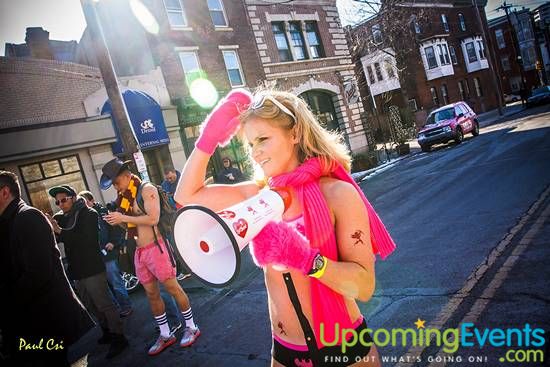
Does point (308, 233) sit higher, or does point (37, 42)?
point (37, 42)

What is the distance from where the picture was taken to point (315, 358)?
1.61 metres

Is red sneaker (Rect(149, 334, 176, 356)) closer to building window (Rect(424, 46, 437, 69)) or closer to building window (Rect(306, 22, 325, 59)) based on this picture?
building window (Rect(306, 22, 325, 59))

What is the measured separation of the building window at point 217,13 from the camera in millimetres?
17547

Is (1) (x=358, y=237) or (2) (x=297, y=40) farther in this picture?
(2) (x=297, y=40)

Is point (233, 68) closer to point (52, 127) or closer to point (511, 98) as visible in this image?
point (52, 127)

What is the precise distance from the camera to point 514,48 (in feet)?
164

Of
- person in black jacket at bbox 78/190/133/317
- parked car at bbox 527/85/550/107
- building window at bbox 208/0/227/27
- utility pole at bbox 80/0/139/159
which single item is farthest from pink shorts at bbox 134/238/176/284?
parked car at bbox 527/85/550/107

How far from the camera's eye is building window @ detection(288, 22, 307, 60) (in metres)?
20.7

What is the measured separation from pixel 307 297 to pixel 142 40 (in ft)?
54.1

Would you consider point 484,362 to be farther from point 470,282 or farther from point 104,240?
point 104,240

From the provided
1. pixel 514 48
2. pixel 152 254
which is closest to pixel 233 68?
pixel 152 254

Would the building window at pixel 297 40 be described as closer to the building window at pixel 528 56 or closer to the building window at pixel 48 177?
the building window at pixel 48 177

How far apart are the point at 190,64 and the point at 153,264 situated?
46.2ft

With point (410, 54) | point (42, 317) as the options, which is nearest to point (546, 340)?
point (42, 317)
